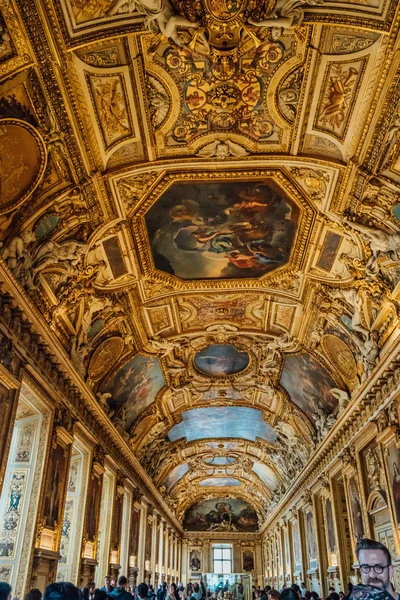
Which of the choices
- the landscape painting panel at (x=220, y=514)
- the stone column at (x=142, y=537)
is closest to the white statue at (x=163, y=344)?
the stone column at (x=142, y=537)

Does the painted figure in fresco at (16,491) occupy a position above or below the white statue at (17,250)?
below

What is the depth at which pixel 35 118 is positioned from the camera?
357 inches

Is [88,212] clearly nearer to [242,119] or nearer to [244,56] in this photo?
[242,119]

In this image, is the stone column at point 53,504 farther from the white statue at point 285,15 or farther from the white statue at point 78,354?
the white statue at point 285,15

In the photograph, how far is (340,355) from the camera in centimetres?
1647

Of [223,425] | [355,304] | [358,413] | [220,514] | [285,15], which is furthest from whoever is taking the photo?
[220,514]

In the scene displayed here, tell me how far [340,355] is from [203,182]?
788 centimetres

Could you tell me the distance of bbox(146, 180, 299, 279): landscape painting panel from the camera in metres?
12.2

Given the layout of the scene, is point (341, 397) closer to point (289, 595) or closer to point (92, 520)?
point (92, 520)

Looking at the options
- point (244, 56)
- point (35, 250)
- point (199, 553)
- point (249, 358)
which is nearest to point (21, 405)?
point (35, 250)

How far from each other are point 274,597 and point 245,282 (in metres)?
8.66

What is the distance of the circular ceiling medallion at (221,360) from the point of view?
20297 mm

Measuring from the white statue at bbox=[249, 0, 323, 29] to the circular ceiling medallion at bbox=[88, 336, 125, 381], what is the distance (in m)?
10.8

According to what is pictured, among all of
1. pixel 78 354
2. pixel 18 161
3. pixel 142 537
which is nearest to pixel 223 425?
pixel 142 537
